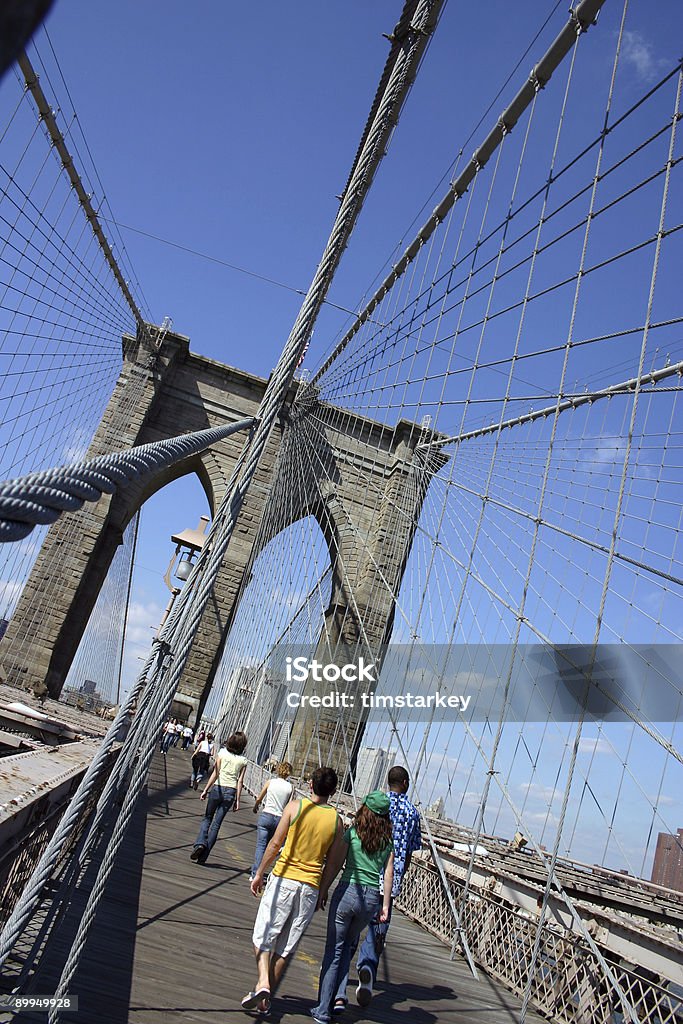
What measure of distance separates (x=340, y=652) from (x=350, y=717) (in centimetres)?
126

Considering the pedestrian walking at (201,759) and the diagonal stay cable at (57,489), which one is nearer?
the diagonal stay cable at (57,489)

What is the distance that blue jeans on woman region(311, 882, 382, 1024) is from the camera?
285cm

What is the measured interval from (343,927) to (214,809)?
250 cm

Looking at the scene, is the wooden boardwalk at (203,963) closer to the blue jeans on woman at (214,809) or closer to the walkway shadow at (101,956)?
the walkway shadow at (101,956)

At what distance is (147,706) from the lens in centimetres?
262

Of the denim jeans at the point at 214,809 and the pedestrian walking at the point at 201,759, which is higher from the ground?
the pedestrian walking at the point at 201,759

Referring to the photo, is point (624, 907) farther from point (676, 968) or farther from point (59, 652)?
point (59, 652)

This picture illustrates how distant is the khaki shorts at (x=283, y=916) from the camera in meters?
2.79

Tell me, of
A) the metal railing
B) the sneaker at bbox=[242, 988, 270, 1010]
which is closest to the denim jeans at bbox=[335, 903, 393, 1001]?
the sneaker at bbox=[242, 988, 270, 1010]

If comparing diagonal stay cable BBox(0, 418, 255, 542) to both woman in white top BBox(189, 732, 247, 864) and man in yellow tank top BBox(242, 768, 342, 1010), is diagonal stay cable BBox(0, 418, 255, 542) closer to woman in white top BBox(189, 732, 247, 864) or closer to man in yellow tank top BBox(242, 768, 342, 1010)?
man in yellow tank top BBox(242, 768, 342, 1010)

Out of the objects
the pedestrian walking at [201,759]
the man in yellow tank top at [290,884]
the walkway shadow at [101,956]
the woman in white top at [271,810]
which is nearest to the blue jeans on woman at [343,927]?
the man in yellow tank top at [290,884]

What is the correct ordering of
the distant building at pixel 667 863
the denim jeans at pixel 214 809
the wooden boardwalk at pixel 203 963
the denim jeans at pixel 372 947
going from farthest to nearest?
the distant building at pixel 667 863 → the denim jeans at pixel 214 809 → the denim jeans at pixel 372 947 → the wooden boardwalk at pixel 203 963

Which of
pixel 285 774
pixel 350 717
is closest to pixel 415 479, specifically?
pixel 350 717

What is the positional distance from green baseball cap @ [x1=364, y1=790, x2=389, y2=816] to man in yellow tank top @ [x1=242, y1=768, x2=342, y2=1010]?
18 centimetres
